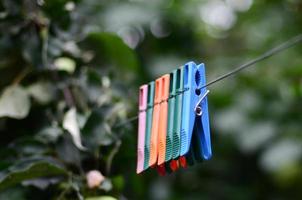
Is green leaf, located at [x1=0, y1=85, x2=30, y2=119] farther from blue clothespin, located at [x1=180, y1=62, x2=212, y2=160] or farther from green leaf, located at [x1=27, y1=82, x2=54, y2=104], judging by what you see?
blue clothespin, located at [x1=180, y1=62, x2=212, y2=160]

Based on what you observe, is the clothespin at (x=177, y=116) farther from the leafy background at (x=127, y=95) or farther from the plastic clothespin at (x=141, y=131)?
the leafy background at (x=127, y=95)

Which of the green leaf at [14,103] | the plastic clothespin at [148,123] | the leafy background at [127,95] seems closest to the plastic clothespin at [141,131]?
the plastic clothespin at [148,123]

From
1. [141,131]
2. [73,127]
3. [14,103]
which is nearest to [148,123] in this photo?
[141,131]

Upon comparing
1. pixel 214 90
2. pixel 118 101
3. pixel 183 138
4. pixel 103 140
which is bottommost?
pixel 183 138

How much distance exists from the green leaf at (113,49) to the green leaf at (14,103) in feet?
0.58

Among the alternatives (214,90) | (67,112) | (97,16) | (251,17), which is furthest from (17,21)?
(251,17)

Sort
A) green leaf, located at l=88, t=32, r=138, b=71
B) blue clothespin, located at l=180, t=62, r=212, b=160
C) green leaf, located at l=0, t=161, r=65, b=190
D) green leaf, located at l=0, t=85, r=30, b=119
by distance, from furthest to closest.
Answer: green leaf, located at l=88, t=32, r=138, b=71, green leaf, located at l=0, t=85, r=30, b=119, green leaf, located at l=0, t=161, r=65, b=190, blue clothespin, located at l=180, t=62, r=212, b=160

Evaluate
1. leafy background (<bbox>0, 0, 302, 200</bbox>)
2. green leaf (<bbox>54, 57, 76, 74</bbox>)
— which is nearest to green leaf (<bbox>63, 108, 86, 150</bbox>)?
leafy background (<bbox>0, 0, 302, 200</bbox>)

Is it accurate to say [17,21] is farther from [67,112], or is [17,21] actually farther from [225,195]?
[225,195]

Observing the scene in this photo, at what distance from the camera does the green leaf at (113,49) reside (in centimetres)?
123

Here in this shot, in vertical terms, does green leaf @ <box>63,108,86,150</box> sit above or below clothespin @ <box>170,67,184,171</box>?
above

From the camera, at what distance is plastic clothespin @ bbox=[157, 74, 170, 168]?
0.82 metres

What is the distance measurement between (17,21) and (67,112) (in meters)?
0.18

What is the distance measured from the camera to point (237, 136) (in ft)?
5.38
